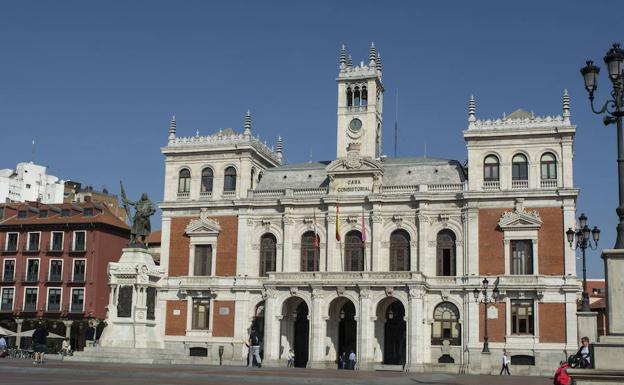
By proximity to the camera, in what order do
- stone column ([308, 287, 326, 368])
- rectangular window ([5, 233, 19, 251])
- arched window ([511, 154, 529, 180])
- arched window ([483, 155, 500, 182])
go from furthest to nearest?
rectangular window ([5, 233, 19, 251])
arched window ([483, 155, 500, 182])
arched window ([511, 154, 529, 180])
stone column ([308, 287, 326, 368])

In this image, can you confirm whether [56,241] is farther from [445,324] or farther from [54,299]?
[445,324]

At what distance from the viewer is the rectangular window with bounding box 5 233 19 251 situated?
73.6m

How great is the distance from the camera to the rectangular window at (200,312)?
204 ft

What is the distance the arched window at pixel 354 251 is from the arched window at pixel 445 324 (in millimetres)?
6408

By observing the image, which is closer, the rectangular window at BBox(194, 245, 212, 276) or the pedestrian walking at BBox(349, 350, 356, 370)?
the pedestrian walking at BBox(349, 350, 356, 370)

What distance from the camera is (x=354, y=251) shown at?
59969mm

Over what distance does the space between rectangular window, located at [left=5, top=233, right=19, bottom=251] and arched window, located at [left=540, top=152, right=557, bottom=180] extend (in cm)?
4591

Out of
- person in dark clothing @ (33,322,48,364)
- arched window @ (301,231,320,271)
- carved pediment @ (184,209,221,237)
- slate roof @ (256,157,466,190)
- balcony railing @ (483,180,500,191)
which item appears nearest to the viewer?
person in dark clothing @ (33,322,48,364)

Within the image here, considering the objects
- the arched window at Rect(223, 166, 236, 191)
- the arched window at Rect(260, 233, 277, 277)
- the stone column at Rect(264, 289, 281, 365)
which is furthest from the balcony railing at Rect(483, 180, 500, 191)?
the arched window at Rect(223, 166, 236, 191)

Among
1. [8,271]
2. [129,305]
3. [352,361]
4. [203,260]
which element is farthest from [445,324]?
[8,271]

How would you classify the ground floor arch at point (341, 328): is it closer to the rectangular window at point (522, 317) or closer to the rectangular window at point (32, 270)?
the rectangular window at point (522, 317)

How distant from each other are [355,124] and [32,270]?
31.8m

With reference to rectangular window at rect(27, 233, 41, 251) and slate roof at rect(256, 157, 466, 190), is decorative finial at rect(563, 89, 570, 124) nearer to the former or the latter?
slate roof at rect(256, 157, 466, 190)

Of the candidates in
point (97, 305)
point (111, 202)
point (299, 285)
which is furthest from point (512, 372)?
point (111, 202)
